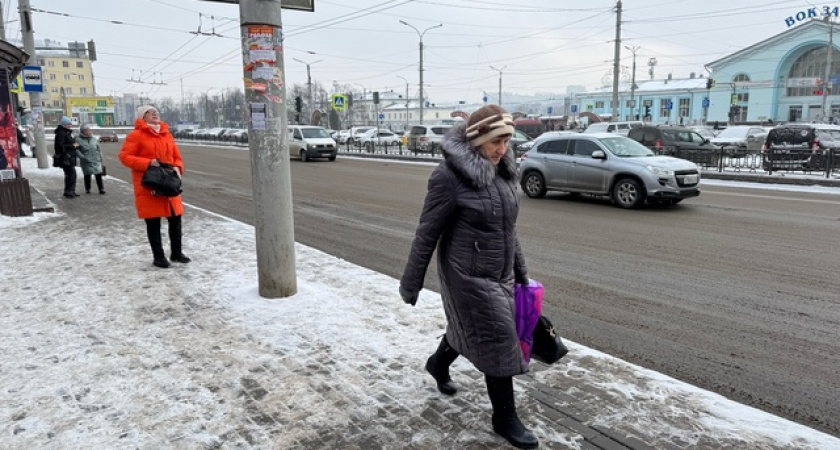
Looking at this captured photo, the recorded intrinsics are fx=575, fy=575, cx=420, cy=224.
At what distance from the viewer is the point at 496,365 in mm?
2957

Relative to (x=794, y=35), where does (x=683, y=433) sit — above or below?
below

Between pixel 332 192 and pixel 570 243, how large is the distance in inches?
315

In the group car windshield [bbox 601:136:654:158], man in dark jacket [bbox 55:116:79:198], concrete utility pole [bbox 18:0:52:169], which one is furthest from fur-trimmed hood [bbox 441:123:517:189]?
concrete utility pole [bbox 18:0:52:169]

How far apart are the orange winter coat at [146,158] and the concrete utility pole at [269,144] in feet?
5.93

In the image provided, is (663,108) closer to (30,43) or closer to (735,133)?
(735,133)

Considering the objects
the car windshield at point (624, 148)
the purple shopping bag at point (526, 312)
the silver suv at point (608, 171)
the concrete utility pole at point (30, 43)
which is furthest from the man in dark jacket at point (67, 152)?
the purple shopping bag at point (526, 312)

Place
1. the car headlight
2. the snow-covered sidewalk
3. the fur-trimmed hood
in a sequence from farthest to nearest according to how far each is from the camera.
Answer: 1. the car headlight
2. the snow-covered sidewalk
3. the fur-trimmed hood

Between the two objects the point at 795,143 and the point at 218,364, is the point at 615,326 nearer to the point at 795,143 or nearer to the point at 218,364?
the point at 218,364

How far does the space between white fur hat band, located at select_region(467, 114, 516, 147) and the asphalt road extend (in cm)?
237

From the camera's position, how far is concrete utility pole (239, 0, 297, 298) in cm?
504

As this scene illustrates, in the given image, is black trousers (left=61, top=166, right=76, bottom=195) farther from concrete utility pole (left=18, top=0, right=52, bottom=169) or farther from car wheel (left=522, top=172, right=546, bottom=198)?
car wheel (left=522, top=172, right=546, bottom=198)

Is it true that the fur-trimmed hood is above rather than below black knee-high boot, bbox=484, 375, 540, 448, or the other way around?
above

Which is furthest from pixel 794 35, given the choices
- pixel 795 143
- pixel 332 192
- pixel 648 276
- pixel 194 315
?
pixel 194 315

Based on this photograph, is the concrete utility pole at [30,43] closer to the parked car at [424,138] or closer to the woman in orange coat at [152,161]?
the parked car at [424,138]
